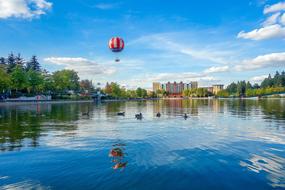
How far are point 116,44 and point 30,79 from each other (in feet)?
270

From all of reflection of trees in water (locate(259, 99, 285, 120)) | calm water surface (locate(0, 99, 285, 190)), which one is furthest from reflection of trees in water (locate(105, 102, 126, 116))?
calm water surface (locate(0, 99, 285, 190))

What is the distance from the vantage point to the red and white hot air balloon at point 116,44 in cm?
3319

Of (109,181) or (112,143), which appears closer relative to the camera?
(109,181)

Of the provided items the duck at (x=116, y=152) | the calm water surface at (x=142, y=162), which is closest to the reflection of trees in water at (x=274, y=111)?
the calm water surface at (x=142, y=162)

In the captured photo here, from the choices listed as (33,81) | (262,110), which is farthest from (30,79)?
(262,110)

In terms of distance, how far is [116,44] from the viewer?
109 feet

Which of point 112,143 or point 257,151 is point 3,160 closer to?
point 112,143

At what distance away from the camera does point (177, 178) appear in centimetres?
1043

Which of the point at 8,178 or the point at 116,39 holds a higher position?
the point at 116,39

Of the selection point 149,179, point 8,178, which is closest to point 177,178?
point 149,179

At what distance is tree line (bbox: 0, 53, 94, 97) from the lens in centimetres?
9312

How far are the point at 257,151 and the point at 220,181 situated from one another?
619cm

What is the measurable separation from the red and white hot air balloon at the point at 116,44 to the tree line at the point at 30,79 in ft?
208

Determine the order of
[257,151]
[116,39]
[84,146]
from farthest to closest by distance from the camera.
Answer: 1. [116,39]
2. [84,146]
3. [257,151]
